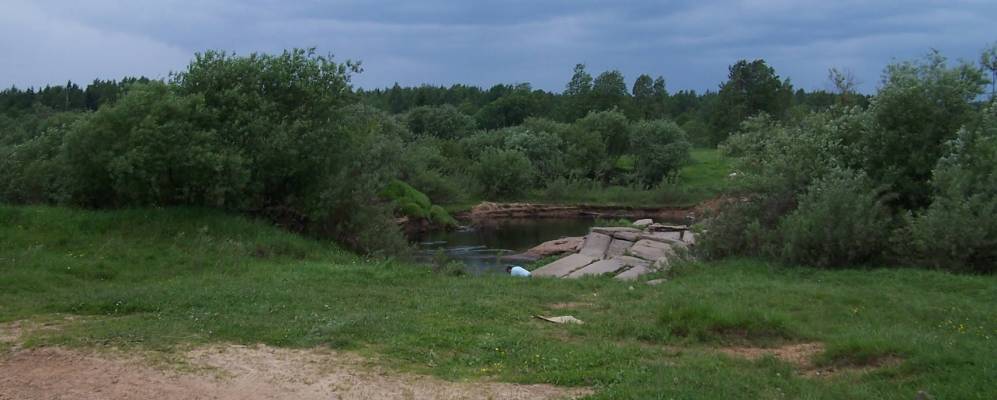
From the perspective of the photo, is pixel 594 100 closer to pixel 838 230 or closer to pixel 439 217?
pixel 439 217

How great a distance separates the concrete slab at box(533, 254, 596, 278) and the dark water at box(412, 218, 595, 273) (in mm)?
3564

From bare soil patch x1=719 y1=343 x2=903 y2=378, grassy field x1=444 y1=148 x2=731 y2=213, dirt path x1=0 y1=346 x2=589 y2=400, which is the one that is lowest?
grassy field x1=444 y1=148 x2=731 y2=213

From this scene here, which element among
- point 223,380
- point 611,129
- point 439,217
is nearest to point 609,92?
point 611,129

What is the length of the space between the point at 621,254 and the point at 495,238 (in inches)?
643

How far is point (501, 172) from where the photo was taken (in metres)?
56.9

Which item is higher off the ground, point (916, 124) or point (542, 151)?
point (916, 124)

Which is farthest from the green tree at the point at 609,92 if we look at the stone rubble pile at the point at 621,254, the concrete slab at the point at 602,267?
the concrete slab at the point at 602,267

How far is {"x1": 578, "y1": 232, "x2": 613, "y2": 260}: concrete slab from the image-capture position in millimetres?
26347

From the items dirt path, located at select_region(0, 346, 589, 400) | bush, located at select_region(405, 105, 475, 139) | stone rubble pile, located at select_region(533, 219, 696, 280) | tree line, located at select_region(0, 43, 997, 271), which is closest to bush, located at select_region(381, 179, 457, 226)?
stone rubble pile, located at select_region(533, 219, 696, 280)

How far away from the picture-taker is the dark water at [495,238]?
32594 mm

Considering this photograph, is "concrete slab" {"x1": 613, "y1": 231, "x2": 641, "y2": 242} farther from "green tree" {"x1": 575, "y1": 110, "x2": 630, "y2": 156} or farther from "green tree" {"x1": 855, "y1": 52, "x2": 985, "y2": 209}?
"green tree" {"x1": 575, "y1": 110, "x2": 630, "y2": 156}

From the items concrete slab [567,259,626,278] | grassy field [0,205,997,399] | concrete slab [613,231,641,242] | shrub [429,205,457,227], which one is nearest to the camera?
grassy field [0,205,997,399]

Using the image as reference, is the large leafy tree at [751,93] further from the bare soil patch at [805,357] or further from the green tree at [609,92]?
the bare soil patch at [805,357]

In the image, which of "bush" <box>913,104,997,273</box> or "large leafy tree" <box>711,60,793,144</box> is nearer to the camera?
"bush" <box>913,104,997,273</box>
